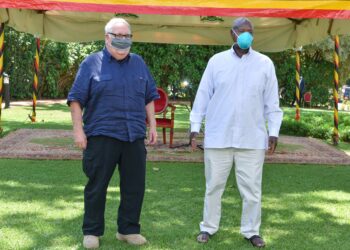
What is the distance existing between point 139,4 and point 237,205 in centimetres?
299

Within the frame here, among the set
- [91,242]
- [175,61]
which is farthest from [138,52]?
[91,242]

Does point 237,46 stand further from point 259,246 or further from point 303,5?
point 303,5

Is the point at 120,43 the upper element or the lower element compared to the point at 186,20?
lower

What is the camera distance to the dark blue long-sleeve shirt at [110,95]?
13.4 feet

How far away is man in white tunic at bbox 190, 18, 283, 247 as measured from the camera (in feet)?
14.1

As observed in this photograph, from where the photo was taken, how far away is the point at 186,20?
11.3m

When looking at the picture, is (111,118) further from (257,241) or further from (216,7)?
(216,7)

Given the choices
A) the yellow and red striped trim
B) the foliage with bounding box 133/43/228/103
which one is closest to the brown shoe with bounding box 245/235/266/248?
the yellow and red striped trim

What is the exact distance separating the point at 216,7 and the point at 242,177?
3278 mm

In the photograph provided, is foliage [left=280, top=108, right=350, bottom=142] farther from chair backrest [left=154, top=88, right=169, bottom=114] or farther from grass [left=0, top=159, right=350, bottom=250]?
chair backrest [left=154, top=88, right=169, bottom=114]

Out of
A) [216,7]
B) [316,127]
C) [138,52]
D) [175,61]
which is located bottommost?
[316,127]

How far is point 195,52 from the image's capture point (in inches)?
942

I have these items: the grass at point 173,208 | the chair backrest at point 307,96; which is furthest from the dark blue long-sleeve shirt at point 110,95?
the chair backrest at point 307,96

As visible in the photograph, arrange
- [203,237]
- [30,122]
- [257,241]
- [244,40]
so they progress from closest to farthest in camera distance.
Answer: [244,40] → [257,241] → [203,237] → [30,122]
